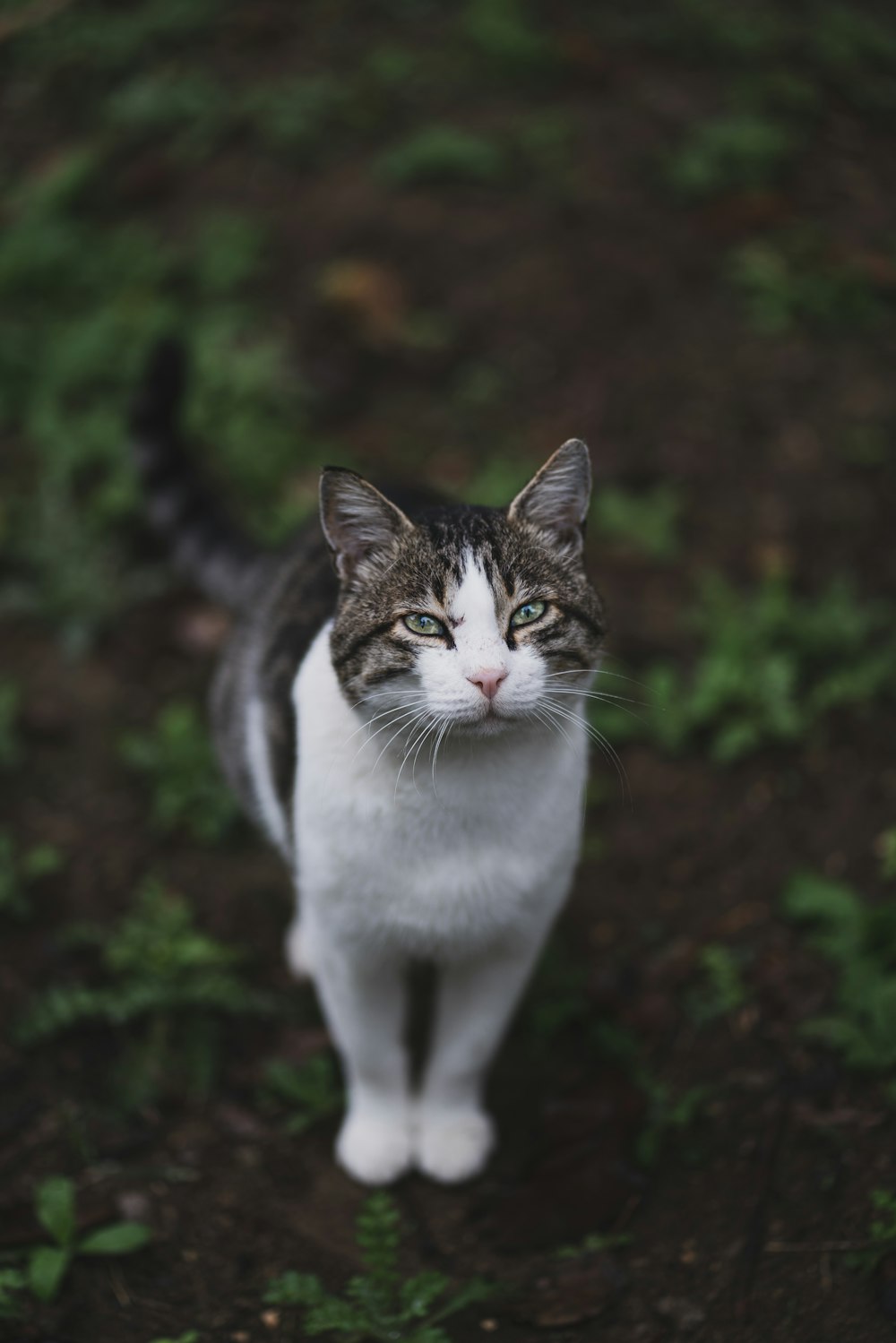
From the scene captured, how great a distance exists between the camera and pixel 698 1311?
2.53 metres

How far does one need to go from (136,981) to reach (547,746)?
1573 mm

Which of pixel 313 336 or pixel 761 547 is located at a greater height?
pixel 313 336

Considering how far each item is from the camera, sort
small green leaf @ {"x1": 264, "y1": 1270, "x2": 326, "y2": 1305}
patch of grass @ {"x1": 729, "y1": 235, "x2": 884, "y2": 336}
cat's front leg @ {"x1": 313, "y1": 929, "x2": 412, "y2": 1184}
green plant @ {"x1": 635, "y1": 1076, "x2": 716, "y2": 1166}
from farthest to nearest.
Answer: patch of grass @ {"x1": 729, "y1": 235, "x2": 884, "y2": 336}
green plant @ {"x1": 635, "y1": 1076, "x2": 716, "y2": 1166}
cat's front leg @ {"x1": 313, "y1": 929, "x2": 412, "y2": 1184}
small green leaf @ {"x1": 264, "y1": 1270, "x2": 326, "y2": 1305}

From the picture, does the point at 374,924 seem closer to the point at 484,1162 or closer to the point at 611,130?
the point at 484,1162

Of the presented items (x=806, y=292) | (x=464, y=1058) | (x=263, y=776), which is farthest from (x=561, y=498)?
(x=806, y=292)

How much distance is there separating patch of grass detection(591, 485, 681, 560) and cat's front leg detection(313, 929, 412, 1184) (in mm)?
2279

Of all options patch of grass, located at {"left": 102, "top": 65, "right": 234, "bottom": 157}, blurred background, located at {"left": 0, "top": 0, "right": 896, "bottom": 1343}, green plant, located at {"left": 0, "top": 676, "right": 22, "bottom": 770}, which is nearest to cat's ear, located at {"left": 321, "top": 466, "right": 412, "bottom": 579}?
blurred background, located at {"left": 0, "top": 0, "right": 896, "bottom": 1343}

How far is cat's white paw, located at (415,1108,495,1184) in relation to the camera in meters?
3.01

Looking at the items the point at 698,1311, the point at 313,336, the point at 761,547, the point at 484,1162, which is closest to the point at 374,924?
the point at 484,1162

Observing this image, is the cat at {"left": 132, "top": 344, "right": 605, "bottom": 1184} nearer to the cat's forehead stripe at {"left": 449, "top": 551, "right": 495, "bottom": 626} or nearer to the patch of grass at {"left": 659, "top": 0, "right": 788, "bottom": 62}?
the cat's forehead stripe at {"left": 449, "top": 551, "right": 495, "bottom": 626}

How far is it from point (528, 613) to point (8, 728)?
2431 mm

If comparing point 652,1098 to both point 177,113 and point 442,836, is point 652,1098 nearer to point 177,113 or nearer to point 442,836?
point 442,836

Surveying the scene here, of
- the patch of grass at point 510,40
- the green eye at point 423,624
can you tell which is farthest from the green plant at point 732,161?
the green eye at point 423,624

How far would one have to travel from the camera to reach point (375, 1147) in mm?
3012
